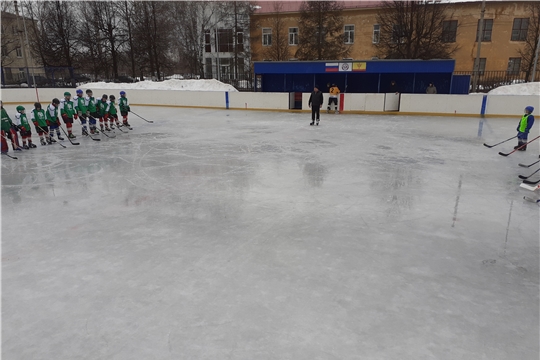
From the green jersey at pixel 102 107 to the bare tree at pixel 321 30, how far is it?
2454 centimetres

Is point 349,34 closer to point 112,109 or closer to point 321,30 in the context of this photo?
point 321,30

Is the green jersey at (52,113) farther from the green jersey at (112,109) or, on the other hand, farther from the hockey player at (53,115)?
the green jersey at (112,109)

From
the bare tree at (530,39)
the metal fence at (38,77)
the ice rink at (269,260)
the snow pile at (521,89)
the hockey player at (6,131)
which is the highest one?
the bare tree at (530,39)

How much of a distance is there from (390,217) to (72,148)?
881 cm

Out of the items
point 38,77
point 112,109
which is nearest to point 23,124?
point 112,109

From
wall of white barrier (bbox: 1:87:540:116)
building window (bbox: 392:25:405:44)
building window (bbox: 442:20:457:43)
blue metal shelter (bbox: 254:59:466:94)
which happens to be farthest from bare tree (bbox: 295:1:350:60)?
wall of white barrier (bbox: 1:87:540:116)

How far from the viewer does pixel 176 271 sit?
12.0 ft

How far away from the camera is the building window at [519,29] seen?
104 ft

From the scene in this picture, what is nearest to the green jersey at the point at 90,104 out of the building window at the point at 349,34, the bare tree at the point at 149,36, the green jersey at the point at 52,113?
the green jersey at the point at 52,113

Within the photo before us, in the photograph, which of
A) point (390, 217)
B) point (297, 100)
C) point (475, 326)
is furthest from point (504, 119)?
point (475, 326)

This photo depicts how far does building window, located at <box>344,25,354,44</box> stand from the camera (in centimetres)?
3444

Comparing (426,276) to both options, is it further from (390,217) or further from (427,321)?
(390,217)

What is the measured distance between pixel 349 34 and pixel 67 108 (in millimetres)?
29755

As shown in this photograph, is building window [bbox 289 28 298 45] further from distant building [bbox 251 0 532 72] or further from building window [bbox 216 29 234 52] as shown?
building window [bbox 216 29 234 52]
